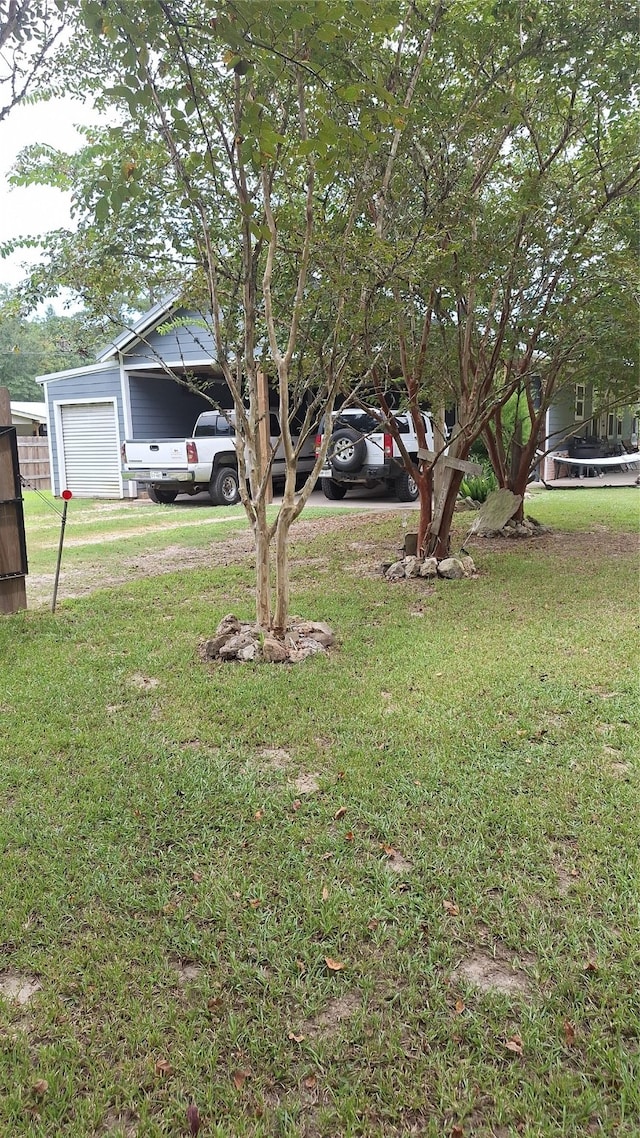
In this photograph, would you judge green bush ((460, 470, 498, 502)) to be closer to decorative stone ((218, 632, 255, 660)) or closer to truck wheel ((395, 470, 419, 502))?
truck wheel ((395, 470, 419, 502))

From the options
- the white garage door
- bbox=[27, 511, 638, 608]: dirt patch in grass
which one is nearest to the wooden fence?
the white garage door

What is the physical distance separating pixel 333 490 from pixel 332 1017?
12724mm

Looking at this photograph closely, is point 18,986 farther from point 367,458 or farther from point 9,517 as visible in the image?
point 367,458

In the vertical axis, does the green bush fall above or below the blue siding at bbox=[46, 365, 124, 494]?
below

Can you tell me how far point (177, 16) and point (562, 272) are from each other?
15.4 feet

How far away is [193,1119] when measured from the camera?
1.62 m

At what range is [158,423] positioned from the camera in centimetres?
1608

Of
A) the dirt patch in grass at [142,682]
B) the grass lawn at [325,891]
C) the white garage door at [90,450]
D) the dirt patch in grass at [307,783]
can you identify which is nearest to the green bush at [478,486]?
the grass lawn at [325,891]

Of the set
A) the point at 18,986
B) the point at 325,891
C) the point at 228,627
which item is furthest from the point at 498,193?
the point at 18,986

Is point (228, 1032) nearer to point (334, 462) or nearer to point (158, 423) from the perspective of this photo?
point (334, 462)

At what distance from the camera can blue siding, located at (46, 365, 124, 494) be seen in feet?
50.7

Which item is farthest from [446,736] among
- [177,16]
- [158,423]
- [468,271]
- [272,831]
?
[158,423]

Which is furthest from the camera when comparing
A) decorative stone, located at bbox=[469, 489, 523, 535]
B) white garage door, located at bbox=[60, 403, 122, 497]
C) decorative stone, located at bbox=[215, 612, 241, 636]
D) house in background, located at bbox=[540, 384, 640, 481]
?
house in background, located at bbox=[540, 384, 640, 481]

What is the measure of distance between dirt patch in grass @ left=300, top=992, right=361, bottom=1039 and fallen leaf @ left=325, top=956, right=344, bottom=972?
0.30 feet
